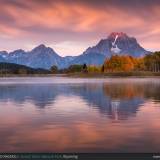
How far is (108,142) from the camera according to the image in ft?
51.3

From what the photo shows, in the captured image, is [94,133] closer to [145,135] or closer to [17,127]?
[145,135]

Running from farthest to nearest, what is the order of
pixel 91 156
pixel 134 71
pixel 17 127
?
pixel 134 71
pixel 17 127
pixel 91 156

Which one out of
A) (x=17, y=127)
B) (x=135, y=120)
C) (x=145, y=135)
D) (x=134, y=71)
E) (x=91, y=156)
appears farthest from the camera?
(x=134, y=71)

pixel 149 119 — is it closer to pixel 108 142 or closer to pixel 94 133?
pixel 94 133

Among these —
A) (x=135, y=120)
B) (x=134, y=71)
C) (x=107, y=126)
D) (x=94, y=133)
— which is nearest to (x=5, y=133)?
(x=94, y=133)

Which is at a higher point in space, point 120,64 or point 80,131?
point 120,64

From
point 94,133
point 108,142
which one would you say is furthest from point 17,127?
point 108,142

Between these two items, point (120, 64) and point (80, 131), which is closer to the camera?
point (80, 131)

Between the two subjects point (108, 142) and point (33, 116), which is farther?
point (33, 116)

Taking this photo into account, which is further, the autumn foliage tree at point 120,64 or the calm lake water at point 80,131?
the autumn foliage tree at point 120,64

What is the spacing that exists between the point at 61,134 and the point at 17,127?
300 centimetres

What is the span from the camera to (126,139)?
53.1ft

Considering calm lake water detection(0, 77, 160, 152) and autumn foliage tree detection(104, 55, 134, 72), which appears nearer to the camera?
calm lake water detection(0, 77, 160, 152)

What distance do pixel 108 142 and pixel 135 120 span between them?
280 inches
